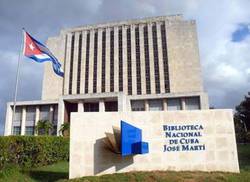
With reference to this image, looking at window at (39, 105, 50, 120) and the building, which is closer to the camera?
window at (39, 105, 50, 120)

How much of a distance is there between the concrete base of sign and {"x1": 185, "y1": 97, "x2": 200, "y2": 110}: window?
32.0 metres

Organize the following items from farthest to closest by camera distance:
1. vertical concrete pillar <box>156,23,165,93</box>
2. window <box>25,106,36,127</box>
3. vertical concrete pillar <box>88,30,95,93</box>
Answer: vertical concrete pillar <box>88,30,95,93</box> → vertical concrete pillar <box>156,23,165,93</box> → window <box>25,106,36,127</box>

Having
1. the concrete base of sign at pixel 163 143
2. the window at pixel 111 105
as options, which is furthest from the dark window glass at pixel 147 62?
the concrete base of sign at pixel 163 143

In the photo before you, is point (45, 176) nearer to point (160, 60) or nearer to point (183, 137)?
point (183, 137)

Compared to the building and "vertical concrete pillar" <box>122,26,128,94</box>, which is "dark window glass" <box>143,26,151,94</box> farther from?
"vertical concrete pillar" <box>122,26,128,94</box>

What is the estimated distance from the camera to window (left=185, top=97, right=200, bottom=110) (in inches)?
1694

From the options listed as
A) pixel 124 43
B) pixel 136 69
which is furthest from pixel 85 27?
pixel 136 69

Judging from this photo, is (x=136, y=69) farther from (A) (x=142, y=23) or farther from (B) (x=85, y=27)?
(B) (x=85, y=27)

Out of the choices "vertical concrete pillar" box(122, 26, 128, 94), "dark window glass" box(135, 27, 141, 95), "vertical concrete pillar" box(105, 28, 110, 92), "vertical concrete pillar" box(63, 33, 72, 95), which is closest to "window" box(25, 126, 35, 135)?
"vertical concrete pillar" box(63, 33, 72, 95)

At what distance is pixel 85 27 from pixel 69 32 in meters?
3.93

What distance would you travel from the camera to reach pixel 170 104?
1727 inches

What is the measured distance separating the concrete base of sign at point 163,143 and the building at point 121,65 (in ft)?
108

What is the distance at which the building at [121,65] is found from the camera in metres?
46.6

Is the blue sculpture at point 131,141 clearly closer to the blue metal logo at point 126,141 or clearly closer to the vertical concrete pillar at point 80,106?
the blue metal logo at point 126,141
